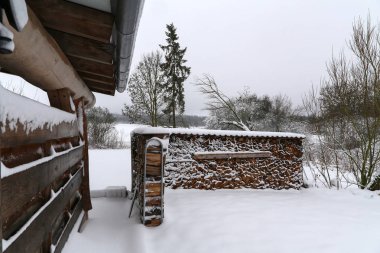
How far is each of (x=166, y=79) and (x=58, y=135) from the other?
65.1ft

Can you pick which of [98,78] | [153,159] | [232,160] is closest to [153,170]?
[153,159]

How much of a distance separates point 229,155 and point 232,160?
19 cm

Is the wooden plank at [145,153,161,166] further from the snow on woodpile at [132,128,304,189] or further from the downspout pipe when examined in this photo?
the snow on woodpile at [132,128,304,189]

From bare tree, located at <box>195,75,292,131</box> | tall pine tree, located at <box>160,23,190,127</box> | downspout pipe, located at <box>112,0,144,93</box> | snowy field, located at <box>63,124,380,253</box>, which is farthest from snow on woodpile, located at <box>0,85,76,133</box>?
tall pine tree, located at <box>160,23,190,127</box>

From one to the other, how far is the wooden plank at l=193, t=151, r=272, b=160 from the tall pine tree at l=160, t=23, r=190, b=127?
46.5 ft

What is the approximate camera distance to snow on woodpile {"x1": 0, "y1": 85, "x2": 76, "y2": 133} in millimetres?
1025

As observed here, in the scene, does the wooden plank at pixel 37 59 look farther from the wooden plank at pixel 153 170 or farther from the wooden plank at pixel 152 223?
the wooden plank at pixel 152 223

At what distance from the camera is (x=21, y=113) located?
4.03 feet

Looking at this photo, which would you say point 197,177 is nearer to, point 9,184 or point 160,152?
point 160,152

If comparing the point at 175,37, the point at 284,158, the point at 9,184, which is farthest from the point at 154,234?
the point at 175,37

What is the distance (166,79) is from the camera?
21641 mm

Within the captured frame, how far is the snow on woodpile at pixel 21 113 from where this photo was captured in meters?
1.03

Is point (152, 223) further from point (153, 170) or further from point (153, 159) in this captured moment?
point (153, 159)

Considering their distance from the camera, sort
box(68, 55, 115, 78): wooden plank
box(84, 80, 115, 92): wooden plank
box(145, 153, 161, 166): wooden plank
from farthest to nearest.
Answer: box(84, 80, 115, 92): wooden plank
box(145, 153, 161, 166): wooden plank
box(68, 55, 115, 78): wooden plank
